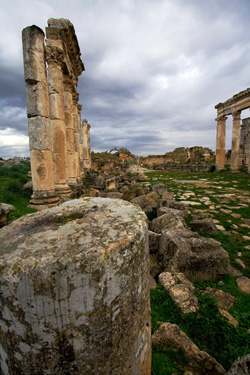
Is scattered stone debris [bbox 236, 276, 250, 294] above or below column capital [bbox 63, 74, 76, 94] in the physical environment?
below

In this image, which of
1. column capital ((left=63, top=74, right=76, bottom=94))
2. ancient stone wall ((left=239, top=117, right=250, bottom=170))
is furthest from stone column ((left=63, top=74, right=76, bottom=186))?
ancient stone wall ((left=239, top=117, right=250, bottom=170))

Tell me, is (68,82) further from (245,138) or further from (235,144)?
(245,138)

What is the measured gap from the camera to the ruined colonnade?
17516 millimetres

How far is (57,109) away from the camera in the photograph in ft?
23.1

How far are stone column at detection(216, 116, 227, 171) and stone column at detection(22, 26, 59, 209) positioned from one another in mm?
19420

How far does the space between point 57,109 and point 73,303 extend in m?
7.44

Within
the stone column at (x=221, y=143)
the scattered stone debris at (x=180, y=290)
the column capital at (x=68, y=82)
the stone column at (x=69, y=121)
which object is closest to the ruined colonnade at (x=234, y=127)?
the stone column at (x=221, y=143)

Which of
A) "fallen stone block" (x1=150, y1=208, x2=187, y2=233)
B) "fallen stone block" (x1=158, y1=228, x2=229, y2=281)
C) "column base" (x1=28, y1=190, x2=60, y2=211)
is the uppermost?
"column base" (x1=28, y1=190, x2=60, y2=211)

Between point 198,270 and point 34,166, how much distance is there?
5.48 m

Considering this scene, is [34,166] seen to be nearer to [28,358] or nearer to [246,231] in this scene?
[28,358]

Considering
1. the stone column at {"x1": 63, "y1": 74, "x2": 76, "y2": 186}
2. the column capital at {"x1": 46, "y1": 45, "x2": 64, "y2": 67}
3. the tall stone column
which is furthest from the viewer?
the tall stone column

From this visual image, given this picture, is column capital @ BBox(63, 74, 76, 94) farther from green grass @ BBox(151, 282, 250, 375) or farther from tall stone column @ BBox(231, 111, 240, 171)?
tall stone column @ BBox(231, 111, 240, 171)

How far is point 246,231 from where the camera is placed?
4.41 meters

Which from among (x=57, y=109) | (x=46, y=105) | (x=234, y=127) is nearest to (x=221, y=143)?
(x=234, y=127)
